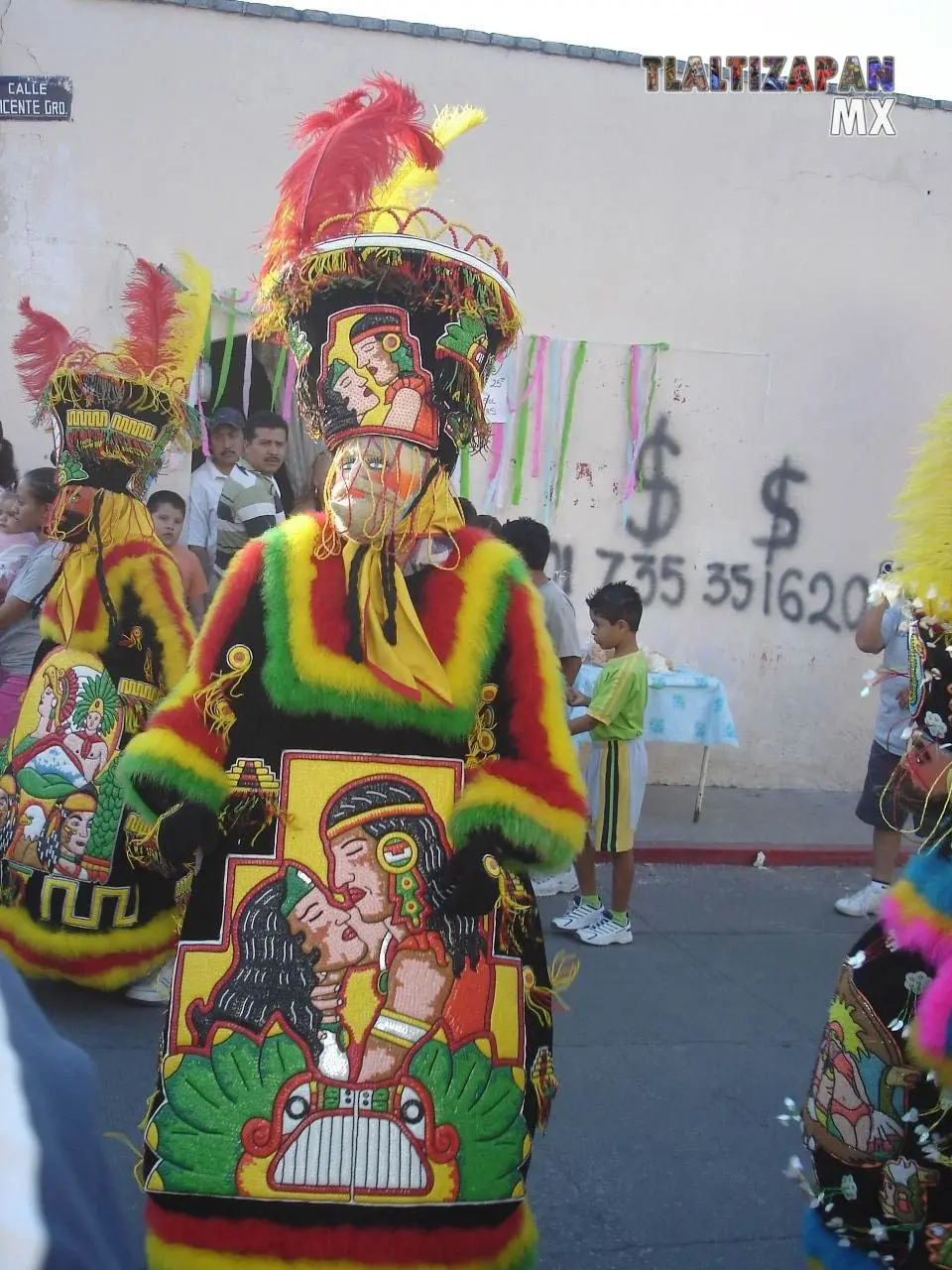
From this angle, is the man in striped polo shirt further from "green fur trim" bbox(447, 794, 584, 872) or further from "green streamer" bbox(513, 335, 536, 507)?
"green fur trim" bbox(447, 794, 584, 872)

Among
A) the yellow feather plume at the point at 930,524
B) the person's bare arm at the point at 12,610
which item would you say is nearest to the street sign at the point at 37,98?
the person's bare arm at the point at 12,610

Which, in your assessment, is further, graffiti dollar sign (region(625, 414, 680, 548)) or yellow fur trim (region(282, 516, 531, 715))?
graffiti dollar sign (region(625, 414, 680, 548))

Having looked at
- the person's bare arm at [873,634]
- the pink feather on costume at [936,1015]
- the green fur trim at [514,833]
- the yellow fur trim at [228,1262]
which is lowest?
the yellow fur trim at [228,1262]

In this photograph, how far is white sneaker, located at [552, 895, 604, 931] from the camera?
232 inches

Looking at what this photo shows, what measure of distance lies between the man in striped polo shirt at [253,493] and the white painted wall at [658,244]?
155 cm

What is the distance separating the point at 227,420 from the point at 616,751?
12.2ft

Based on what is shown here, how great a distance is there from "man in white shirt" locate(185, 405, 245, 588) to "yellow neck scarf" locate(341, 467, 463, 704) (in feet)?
16.7

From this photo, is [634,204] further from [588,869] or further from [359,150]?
[359,150]

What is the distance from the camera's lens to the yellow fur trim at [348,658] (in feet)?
8.50

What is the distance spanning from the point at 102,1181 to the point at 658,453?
862 centimetres

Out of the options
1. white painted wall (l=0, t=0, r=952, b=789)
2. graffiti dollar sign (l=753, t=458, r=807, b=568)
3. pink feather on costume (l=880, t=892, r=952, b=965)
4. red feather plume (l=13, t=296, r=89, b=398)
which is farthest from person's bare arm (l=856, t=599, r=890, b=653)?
red feather plume (l=13, t=296, r=89, b=398)

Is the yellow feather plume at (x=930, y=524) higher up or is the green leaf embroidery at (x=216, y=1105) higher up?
the yellow feather plume at (x=930, y=524)

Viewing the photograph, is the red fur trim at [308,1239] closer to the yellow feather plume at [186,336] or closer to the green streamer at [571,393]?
the yellow feather plume at [186,336]

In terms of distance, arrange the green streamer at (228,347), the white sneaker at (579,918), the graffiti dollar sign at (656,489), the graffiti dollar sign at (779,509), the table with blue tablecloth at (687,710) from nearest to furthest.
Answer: the white sneaker at (579,918) < the table with blue tablecloth at (687,710) < the green streamer at (228,347) < the graffiti dollar sign at (656,489) < the graffiti dollar sign at (779,509)
